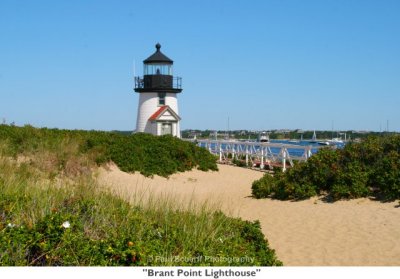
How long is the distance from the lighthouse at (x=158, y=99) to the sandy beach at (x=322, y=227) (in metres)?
18.4

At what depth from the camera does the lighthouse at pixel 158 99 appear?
33.7 m

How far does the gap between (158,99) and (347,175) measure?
22.4 meters

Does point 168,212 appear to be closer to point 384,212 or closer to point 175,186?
point 384,212

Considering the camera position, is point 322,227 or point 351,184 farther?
point 351,184

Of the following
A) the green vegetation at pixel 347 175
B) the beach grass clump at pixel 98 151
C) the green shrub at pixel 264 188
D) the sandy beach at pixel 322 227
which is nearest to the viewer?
the sandy beach at pixel 322 227

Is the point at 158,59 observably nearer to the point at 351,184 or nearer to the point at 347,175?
the point at 347,175

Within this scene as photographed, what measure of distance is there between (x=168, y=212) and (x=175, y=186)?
10.8 meters

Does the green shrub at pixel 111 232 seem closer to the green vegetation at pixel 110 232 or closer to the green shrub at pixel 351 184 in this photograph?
the green vegetation at pixel 110 232

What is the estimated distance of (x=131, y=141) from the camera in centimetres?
2061

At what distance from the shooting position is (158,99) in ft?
112

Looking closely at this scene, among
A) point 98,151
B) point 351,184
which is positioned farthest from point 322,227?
point 98,151

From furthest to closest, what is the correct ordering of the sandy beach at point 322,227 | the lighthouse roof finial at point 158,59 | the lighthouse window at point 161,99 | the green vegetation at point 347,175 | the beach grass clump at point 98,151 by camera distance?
the lighthouse window at point 161,99 → the lighthouse roof finial at point 158,59 → the beach grass clump at point 98,151 → the green vegetation at point 347,175 → the sandy beach at point 322,227

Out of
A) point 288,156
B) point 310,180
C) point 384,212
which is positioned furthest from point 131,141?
point 384,212

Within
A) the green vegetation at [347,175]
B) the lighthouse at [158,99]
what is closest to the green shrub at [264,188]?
the green vegetation at [347,175]
